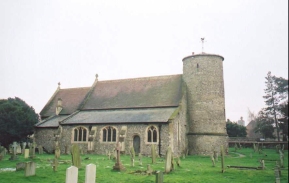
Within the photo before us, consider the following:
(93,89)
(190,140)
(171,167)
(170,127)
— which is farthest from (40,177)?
(93,89)

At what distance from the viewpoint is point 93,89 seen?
32.5 meters

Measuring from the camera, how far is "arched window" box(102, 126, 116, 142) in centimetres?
2477

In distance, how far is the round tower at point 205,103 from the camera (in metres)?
25.3

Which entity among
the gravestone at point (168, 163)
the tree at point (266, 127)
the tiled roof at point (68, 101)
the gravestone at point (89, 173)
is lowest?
the gravestone at point (168, 163)

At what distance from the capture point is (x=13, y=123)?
94.4 ft

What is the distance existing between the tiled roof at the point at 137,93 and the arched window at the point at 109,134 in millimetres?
3679

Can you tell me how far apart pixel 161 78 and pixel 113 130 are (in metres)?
8.98

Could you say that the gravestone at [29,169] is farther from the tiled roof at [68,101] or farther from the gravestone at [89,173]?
the tiled roof at [68,101]

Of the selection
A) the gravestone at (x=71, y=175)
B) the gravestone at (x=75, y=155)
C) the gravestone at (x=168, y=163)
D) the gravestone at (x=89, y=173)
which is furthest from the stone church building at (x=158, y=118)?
the gravestone at (x=71, y=175)

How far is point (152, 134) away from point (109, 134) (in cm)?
470

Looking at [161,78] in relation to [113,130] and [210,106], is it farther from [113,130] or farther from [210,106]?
[113,130]

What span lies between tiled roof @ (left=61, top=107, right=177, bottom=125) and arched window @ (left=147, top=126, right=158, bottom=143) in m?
0.82

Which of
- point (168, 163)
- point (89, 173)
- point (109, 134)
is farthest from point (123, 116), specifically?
point (89, 173)

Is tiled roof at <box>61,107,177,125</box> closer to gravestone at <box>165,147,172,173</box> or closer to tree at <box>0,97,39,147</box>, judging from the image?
tree at <box>0,97,39,147</box>
